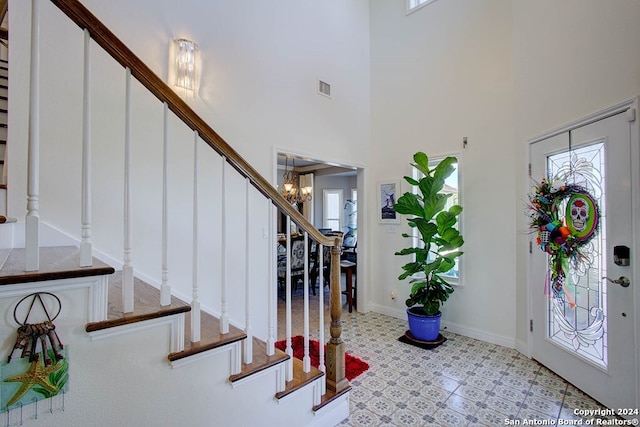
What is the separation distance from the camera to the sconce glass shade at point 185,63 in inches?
95.8

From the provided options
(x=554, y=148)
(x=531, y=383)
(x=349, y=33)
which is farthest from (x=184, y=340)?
(x=349, y=33)

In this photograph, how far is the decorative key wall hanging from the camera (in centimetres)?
95

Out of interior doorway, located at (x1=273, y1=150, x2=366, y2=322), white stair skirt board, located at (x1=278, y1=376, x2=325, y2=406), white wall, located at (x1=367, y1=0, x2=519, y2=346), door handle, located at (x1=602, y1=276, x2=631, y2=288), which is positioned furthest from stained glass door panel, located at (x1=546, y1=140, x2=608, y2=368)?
interior doorway, located at (x1=273, y1=150, x2=366, y2=322)

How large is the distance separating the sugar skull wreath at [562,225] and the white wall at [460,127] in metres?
0.56

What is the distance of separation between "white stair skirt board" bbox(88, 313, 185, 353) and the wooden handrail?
0.76 m

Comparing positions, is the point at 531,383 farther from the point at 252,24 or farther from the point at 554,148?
the point at 252,24

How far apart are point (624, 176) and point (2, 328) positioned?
329 cm

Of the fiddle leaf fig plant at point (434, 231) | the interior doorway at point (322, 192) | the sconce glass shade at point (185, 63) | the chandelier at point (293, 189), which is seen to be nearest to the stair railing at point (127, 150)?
the sconce glass shade at point (185, 63)

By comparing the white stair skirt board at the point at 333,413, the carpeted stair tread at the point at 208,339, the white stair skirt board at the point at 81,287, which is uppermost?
the white stair skirt board at the point at 81,287

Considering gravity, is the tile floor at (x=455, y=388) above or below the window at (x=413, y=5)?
below

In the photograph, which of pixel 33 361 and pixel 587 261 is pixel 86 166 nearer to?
pixel 33 361

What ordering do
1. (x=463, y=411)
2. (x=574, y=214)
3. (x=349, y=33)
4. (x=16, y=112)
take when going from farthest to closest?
(x=349, y=33), (x=574, y=214), (x=463, y=411), (x=16, y=112)

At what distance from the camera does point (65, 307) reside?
1.04 m

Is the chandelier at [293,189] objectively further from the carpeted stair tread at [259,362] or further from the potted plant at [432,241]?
the carpeted stair tread at [259,362]
